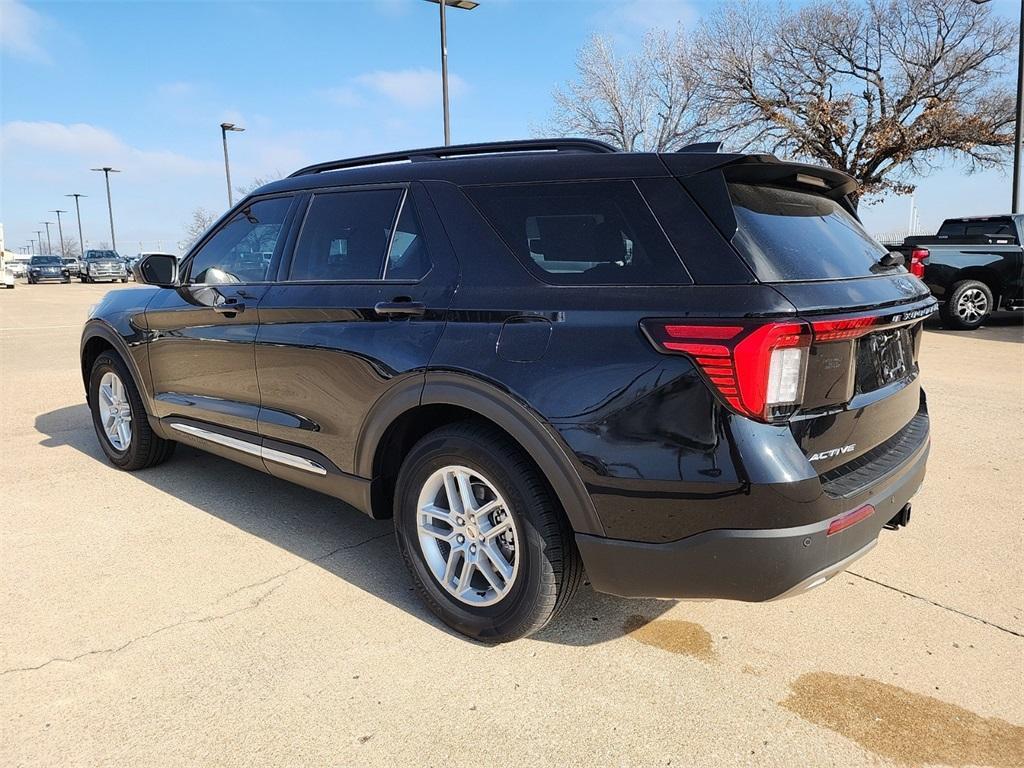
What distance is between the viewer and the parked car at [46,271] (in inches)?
1708

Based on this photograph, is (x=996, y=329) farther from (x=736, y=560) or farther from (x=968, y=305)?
(x=736, y=560)

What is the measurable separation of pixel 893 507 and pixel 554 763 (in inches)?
57.1

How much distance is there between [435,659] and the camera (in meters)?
2.69

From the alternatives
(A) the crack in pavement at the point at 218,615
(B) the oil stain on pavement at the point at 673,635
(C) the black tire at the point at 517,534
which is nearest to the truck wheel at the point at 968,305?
(B) the oil stain on pavement at the point at 673,635

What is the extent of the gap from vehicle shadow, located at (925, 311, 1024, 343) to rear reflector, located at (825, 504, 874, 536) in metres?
9.63

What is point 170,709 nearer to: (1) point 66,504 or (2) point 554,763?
(2) point 554,763

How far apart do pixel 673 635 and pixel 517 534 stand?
0.83m

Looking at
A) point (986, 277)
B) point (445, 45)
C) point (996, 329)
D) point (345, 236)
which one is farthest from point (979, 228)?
point (345, 236)

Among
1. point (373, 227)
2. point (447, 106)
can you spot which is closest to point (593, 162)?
point (373, 227)

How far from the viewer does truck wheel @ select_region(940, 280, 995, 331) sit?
11.4 meters

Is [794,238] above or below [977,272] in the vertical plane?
above

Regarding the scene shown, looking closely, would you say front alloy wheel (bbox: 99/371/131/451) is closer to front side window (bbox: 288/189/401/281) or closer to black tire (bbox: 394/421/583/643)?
front side window (bbox: 288/189/401/281)

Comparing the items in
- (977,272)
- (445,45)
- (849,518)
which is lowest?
(849,518)

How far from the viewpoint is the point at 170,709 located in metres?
2.42
